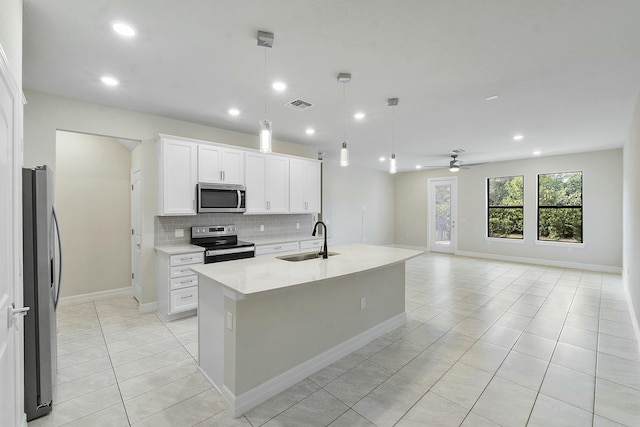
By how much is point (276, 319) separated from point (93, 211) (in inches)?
153

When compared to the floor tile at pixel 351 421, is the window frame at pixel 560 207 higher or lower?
higher

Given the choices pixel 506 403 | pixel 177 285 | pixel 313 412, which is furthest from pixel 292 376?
pixel 177 285

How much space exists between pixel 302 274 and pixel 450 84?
8.00ft

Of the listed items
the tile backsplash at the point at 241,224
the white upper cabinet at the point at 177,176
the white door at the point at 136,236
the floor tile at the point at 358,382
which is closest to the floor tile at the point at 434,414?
the floor tile at the point at 358,382

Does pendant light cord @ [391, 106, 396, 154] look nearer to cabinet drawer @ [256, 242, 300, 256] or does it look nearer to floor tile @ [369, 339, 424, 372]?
cabinet drawer @ [256, 242, 300, 256]

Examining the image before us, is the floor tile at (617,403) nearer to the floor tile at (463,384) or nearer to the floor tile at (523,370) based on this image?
the floor tile at (523,370)

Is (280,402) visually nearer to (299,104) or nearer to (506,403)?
(506,403)

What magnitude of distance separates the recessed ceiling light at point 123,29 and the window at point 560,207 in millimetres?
8436

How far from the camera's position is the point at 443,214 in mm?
9008

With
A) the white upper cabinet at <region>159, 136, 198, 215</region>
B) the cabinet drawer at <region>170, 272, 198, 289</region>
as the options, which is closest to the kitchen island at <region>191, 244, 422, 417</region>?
the cabinet drawer at <region>170, 272, 198, 289</region>

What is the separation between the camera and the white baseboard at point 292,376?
6.73ft

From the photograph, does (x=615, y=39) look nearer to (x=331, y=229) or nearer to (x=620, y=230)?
(x=620, y=230)

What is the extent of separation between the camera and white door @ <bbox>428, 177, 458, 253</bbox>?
8727mm

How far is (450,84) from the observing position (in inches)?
118
